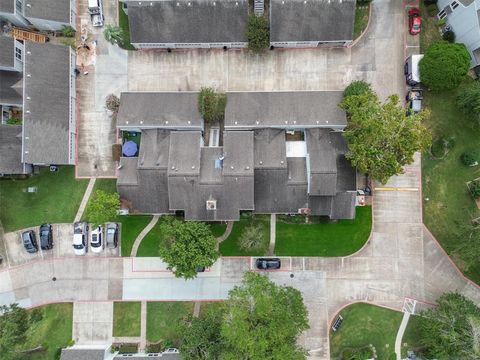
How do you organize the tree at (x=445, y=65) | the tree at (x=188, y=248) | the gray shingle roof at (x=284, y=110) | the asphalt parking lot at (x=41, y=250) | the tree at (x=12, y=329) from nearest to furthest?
the tree at (x=12, y=329), the tree at (x=188, y=248), the tree at (x=445, y=65), the gray shingle roof at (x=284, y=110), the asphalt parking lot at (x=41, y=250)

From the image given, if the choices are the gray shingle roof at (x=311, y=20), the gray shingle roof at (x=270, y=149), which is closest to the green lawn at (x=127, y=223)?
the gray shingle roof at (x=270, y=149)

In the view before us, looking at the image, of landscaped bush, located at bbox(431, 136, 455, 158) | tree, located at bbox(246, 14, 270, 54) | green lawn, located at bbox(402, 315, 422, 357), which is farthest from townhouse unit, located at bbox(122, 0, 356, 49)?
green lawn, located at bbox(402, 315, 422, 357)

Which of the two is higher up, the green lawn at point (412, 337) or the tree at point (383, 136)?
the tree at point (383, 136)

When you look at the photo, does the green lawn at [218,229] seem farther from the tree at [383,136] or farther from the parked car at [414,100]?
the parked car at [414,100]

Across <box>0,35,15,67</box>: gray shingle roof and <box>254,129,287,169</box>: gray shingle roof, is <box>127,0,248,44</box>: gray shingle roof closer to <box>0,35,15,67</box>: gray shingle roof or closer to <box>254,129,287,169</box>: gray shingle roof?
<box>254,129,287,169</box>: gray shingle roof

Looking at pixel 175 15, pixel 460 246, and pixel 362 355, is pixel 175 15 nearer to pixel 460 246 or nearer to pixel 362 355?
pixel 460 246

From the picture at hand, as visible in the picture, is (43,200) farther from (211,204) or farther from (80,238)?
(211,204)

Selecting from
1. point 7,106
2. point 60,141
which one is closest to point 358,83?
point 60,141
